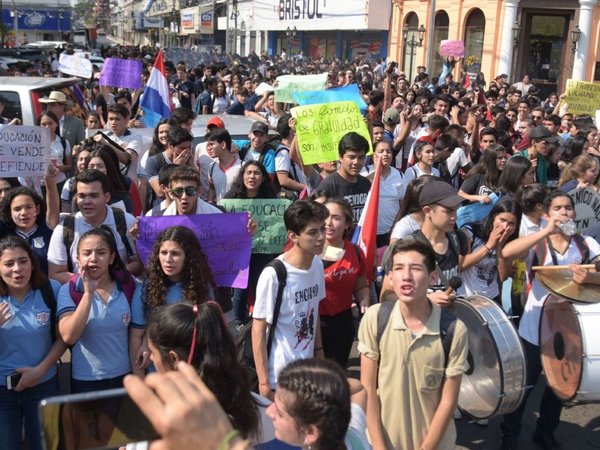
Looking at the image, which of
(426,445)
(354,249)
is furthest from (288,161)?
(426,445)

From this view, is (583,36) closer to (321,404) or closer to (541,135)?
(541,135)

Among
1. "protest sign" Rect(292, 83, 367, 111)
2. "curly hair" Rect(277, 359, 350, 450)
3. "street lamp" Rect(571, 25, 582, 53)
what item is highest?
"street lamp" Rect(571, 25, 582, 53)

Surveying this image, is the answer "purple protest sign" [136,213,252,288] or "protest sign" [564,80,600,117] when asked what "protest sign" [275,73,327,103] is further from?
"purple protest sign" [136,213,252,288]

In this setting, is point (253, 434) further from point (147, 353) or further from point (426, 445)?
point (147, 353)

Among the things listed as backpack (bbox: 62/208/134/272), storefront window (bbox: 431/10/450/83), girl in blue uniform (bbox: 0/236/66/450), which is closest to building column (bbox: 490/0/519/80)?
storefront window (bbox: 431/10/450/83)

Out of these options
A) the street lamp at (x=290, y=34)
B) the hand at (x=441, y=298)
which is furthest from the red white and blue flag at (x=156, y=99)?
the street lamp at (x=290, y=34)

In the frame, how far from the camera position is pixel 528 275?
4.66 m

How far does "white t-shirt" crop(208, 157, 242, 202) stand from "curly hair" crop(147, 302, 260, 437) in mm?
3904

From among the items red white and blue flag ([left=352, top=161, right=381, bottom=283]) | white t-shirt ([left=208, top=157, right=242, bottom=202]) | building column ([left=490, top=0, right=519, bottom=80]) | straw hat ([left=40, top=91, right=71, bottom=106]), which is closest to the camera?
red white and blue flag ([left=352, top=161, right=381, bottom=283])

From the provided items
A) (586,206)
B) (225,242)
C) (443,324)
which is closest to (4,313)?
(225,242)

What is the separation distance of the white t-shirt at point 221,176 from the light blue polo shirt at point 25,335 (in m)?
2.93

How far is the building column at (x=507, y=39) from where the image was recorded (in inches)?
1072

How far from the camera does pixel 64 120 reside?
8883 mm

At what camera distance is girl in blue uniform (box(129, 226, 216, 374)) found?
378 cm
